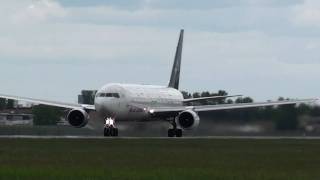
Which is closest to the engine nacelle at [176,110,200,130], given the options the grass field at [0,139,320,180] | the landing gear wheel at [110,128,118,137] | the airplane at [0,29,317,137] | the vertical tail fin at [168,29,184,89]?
the airplane at [0,29,317,137]

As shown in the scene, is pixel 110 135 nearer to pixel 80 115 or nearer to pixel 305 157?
pixel 80 115

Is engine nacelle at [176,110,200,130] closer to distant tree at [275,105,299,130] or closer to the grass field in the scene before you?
distant tree at [275,105,299,130]

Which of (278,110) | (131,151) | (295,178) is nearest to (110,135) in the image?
(278,110)

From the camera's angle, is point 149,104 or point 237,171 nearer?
point 237,171

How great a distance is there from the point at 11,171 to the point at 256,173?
7.32 metres

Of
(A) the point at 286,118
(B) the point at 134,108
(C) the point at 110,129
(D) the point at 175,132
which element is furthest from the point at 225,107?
(C) the point at 110,129

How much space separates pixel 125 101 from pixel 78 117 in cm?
366

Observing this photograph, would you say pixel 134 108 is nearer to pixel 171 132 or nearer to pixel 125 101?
pixel 125 101

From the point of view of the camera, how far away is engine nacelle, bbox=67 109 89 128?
75.0 metres

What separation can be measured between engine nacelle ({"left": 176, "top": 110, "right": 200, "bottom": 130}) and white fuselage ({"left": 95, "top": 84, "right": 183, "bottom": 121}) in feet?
9.43

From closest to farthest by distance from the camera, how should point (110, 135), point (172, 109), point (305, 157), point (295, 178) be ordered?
point (295, 178) → point (305, 157) → point (110, 135) → point (172, 109)

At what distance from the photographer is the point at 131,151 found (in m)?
44.6

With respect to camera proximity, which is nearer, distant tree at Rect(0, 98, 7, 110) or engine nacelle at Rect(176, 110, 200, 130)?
engine nacelle at Rect(176, 110, 200, 130)

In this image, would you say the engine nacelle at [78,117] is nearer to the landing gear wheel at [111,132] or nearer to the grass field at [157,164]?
the landing gear wheel at [111,132]
